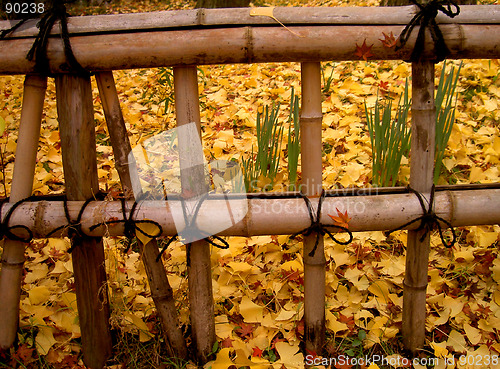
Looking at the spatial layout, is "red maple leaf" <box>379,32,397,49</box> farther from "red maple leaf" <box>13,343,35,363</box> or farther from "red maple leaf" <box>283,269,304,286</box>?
"red maple leaf" <box>13,343,35,363</box>

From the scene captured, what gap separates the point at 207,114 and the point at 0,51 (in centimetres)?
142

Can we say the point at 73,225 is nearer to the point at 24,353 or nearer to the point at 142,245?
the point at 142,245

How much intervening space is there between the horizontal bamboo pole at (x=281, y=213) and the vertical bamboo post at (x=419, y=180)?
7cm

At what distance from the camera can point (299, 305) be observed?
146 cm

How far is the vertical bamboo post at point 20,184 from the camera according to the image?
1.21 m

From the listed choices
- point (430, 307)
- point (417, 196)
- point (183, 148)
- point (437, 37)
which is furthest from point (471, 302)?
point (183, 148)

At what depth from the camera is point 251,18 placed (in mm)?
1077

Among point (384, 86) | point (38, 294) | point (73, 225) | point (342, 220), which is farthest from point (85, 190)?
point (384, 86)

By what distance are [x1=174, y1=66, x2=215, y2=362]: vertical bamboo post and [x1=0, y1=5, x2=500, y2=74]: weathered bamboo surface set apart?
0.07 m

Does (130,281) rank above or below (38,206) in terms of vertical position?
below

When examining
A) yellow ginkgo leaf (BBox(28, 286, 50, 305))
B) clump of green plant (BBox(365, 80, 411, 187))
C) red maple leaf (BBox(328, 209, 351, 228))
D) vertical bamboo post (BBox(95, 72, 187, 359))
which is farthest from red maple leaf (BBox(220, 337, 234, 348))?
clump of green plant (BBox(365, 80, 411, 187))

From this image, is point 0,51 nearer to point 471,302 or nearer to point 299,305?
point 299,305

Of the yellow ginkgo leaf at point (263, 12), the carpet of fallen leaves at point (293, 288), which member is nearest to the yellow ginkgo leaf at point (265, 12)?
the yellow ginkgo leaf at point (263, 12)

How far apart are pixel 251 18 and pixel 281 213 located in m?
0.51
